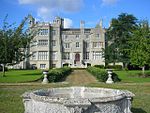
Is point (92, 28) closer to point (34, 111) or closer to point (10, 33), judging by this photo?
point (10, 33)

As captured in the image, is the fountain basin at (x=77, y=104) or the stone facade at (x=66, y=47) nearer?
the fountain basin at (x=77, y=104)

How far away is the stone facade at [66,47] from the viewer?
6312 cm

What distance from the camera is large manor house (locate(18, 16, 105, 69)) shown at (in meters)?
63.1

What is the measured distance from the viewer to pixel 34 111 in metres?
5.94

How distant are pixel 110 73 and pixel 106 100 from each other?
1713cm

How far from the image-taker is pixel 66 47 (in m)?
64.9

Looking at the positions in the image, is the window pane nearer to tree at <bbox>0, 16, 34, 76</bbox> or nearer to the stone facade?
the stone facade

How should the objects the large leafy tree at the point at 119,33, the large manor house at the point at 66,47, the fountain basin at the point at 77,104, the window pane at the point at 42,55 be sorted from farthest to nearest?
the window pane at the point at 42,55 → the large manor house at the point at 66,47 → the large leafy tree at the point at 119,33 → the fountain basin at the point at 77,104

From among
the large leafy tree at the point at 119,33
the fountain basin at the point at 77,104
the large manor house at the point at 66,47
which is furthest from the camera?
the large manor house at the point at 66,47

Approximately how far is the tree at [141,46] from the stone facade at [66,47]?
31110 millimetres

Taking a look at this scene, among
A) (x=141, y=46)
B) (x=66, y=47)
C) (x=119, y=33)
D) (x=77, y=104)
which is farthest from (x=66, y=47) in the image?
(x=77, y=104)

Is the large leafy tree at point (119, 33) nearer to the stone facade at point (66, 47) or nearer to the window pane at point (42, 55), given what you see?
the stone facade at point (66, 47)

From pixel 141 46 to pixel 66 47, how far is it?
37.0m

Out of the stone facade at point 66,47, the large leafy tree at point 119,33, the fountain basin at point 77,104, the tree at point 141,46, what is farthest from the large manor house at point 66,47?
the fountain basin at point 77,104
